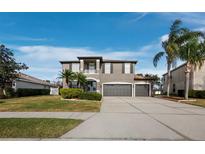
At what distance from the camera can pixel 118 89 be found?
Answer: 121ft

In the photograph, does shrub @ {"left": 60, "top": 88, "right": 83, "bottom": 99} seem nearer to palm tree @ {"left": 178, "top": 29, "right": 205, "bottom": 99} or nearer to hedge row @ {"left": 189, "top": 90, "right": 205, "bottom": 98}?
palm tree @ {"left": 178, "top": 29, "right": 205, "bottom": 99}

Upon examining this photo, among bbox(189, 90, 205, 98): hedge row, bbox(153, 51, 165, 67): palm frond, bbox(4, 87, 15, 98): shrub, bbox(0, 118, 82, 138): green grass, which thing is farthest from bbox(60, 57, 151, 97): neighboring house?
bbox(0, 118, 82, 138): green grass

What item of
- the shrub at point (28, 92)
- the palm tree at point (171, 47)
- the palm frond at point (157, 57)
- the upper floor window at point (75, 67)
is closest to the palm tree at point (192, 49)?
the palm tree at point (171, 47)

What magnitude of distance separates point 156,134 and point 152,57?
27392 mm

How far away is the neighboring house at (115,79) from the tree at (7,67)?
10465mm

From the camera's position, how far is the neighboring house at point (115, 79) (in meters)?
36.7

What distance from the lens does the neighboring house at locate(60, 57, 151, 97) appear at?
120 feet

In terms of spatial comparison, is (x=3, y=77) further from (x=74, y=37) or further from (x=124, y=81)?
(x=124, y=81)

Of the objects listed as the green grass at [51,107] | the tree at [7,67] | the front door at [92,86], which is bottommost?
the green grass at [51,107]

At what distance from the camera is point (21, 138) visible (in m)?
6.25

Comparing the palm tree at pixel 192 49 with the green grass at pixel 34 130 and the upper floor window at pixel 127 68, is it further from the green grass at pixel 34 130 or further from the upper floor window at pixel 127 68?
the green grass at pixel 34 130

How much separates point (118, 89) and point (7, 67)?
1772 cm
